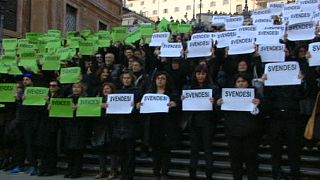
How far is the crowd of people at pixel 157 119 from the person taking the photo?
8.46 meters

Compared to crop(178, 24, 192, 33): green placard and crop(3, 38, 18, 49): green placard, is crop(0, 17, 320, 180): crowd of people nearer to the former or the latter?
crop(3, 38, 18, 49): green placard

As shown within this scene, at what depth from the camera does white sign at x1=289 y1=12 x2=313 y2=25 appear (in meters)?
11.4

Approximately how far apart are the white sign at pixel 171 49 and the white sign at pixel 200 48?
23 cm

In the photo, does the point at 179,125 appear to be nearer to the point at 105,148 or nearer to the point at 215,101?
the point at 215,101

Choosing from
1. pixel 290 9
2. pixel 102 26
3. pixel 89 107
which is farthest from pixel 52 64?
pixel 102 26

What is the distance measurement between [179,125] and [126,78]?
4.39 feet

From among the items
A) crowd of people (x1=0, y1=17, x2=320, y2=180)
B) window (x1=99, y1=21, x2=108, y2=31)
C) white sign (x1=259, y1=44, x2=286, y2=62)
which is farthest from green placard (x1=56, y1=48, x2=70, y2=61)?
window (x1=99, y1=21, x2=108, y2=31)

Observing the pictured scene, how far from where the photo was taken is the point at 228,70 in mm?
10281

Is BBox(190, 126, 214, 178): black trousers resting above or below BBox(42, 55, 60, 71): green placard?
below

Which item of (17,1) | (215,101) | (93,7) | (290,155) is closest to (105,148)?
(215,101)

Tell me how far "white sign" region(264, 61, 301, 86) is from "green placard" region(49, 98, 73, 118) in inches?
157

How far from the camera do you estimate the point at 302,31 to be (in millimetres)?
10164

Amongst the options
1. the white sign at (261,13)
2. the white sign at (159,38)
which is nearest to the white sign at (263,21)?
the white sign at (261,13)

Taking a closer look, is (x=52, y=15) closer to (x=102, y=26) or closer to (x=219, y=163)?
(x=102, y=26)
